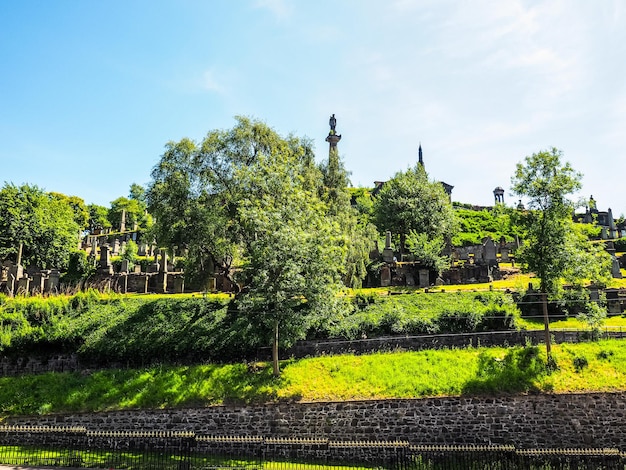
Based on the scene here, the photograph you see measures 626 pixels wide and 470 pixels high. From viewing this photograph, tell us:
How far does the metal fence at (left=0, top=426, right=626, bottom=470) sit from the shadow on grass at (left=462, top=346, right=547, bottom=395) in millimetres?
2928

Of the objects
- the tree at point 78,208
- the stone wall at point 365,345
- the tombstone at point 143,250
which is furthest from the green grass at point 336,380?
the tree at point 78,208

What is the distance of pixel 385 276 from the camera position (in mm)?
36469

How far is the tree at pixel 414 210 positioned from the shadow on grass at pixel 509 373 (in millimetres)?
27341

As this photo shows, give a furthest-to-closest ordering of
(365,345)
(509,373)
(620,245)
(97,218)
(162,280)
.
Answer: (97,218) < (620,245) < (162,280) < (365,345) < (509,373)

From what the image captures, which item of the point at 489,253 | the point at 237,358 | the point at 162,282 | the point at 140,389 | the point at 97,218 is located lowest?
the point at 140,389

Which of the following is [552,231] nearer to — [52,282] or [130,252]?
[52,282]

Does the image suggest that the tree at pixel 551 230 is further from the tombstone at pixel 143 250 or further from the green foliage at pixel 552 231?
the tombstone at pixel 143 250

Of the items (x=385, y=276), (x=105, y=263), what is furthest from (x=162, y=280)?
(x=385, y=276)

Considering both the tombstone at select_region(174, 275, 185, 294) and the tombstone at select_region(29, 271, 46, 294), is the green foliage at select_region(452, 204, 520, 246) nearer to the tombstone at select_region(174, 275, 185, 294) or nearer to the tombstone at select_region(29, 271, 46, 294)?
the tombstone at select_region(174, 275, 185, 294)

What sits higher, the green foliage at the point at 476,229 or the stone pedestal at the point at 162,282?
the green foliage at the point at 476,229

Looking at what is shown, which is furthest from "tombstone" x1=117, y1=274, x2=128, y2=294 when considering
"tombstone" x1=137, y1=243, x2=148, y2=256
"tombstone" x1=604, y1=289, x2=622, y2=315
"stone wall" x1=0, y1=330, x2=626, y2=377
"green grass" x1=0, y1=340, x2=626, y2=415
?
"tombstone" x1=604, y1=289, x2=622, y2=315

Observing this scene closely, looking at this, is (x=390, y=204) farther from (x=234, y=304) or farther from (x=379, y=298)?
(x=234, y=304)

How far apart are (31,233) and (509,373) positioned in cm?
4396

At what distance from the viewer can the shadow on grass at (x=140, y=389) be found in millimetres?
19719
